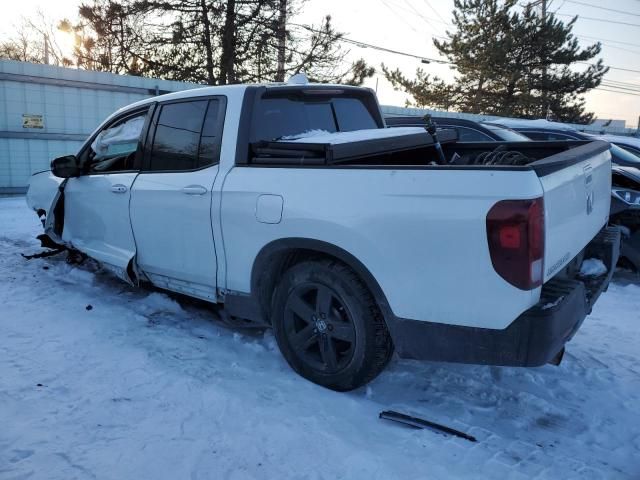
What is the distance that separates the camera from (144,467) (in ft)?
7.97

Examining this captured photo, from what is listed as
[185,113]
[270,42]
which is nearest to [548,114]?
[270,42]

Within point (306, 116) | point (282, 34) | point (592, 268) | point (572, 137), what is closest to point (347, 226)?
point (306, 116)

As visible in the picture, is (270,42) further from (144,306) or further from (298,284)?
(298,284)

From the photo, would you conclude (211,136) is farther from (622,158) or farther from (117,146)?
(622,158)

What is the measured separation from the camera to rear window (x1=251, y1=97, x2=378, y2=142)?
3613 millimetres

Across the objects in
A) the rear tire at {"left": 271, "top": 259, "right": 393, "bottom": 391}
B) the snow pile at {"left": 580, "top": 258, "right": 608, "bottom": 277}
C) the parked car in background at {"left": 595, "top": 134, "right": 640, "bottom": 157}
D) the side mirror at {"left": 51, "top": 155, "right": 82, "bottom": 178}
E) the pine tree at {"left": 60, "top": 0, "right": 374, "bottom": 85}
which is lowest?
the rear tire at {"left": 271, "top": 259, "right": 393, "bottom": 391}

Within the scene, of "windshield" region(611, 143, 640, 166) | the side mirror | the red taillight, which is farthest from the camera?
"windshield" region(611, 143, 640, 166)

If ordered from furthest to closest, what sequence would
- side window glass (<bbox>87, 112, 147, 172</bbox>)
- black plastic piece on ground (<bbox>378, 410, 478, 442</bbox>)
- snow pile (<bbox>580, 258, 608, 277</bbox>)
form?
side window glass (<bbox>87, 112, 147, 172</bbox>), snow pile (<bbox>580, 258, 608, 277</bbox>), black plastic piece on ground (<bbox>378, 410, 478, 442</bbox>)

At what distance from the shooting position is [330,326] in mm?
3080

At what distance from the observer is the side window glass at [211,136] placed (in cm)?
358

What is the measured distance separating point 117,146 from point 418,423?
3.54 metres

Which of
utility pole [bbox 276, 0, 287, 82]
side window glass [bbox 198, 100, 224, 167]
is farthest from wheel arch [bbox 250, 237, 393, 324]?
utility pole [bbox 276, 0, 287, 82]

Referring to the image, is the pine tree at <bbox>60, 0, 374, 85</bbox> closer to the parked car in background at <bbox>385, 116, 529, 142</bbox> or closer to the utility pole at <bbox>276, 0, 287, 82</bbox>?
the utility pole at <bbox>276, 0, 287, 82</bbox>

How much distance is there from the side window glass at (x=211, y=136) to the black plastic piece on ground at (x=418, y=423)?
1.98 m
